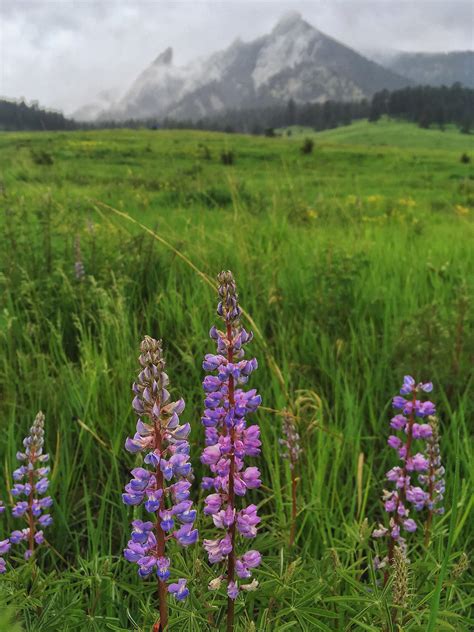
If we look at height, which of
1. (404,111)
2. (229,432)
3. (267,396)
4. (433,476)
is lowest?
(267,396)

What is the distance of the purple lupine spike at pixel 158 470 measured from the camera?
1.01 metres

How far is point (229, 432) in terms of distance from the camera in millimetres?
1217

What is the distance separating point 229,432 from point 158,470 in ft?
0.71

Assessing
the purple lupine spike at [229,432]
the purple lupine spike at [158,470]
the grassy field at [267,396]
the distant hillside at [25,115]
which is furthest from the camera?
the distant hillside at [25,115]

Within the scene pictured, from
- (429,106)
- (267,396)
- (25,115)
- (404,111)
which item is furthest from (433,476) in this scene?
(404,111)

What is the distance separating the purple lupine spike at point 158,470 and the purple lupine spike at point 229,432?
132mm

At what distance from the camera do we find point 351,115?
135 metres

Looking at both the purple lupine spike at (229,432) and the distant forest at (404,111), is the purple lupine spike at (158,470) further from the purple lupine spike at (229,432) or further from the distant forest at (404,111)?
the distant forest at (404,111)

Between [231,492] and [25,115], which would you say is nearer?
[231,492]

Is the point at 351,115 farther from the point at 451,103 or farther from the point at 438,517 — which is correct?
the point at 438,517

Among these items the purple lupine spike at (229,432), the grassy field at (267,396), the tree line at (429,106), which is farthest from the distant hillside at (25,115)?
the tree line at (429,106)

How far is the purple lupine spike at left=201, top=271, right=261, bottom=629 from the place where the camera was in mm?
1169

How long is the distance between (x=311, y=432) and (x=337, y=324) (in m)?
1.26

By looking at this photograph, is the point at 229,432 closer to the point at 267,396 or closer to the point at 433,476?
the point at 433,476
